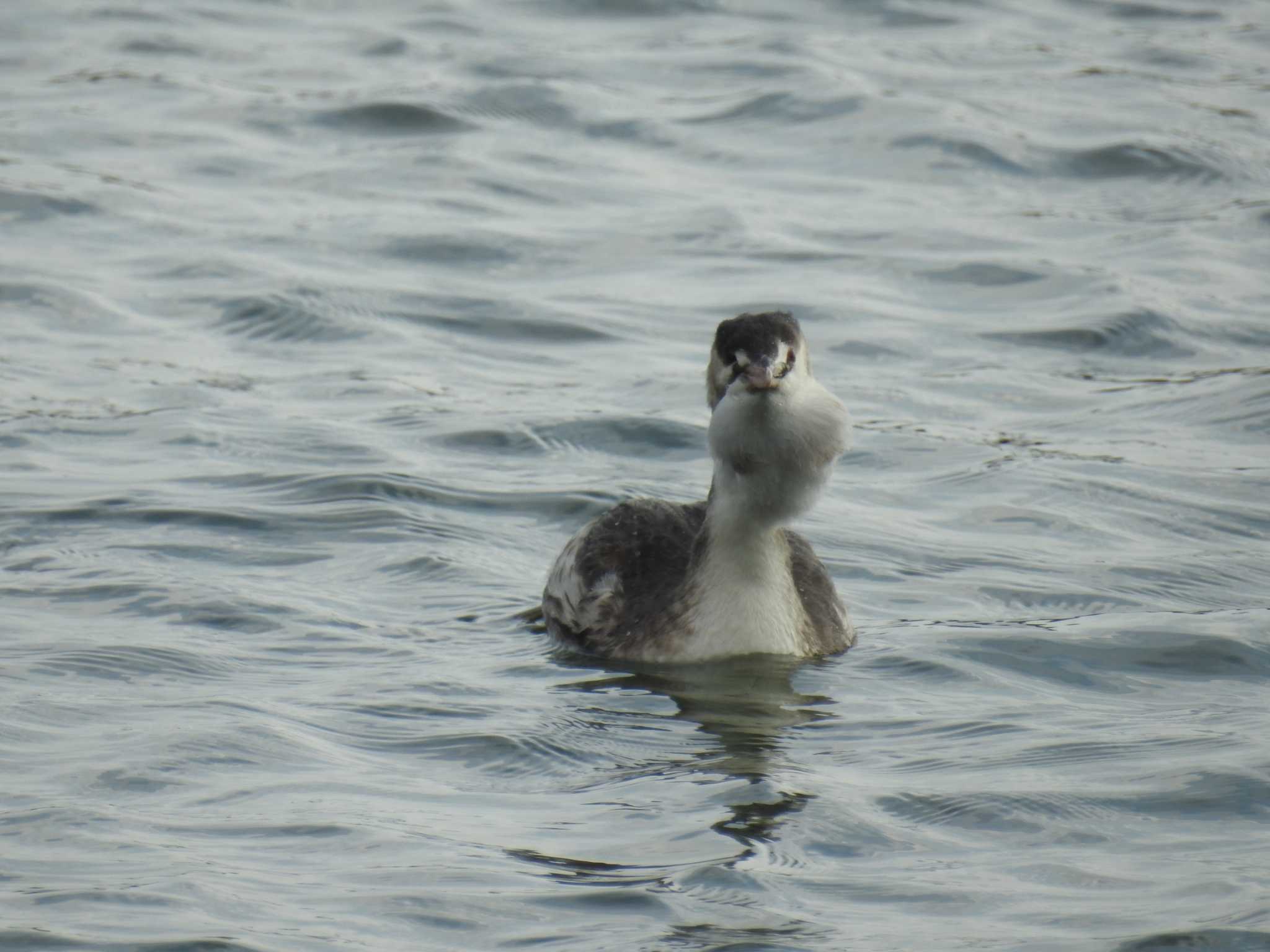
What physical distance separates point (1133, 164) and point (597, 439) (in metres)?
8.20

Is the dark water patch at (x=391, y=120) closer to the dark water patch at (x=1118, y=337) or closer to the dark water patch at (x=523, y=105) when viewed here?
the dark water patch at (x=523, y=105)

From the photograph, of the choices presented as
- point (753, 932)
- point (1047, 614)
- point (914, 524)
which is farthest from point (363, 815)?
point (914, 524)

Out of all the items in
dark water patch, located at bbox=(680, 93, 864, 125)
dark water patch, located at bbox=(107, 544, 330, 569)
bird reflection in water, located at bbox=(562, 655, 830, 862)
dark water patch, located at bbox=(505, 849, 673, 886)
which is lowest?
bird reflection in water, located at bbox=(562, 655, 830, 862)

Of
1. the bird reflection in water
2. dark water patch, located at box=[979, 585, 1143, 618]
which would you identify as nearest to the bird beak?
the bird reflection in water

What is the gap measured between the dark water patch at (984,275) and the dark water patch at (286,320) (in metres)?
4.48

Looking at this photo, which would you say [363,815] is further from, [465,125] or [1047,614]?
[465,125]

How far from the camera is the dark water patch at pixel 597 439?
12.9 meters

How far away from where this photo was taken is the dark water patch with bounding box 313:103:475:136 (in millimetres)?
20297

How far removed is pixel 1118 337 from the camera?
1520 cm

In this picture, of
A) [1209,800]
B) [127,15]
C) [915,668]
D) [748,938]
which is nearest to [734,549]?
[915,668]

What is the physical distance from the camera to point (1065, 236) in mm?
17641

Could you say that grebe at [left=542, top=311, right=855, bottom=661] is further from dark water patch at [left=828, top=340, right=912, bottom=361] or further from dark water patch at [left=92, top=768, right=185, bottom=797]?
dark water patch at [left=828, top=340, right=912, bottom=361]

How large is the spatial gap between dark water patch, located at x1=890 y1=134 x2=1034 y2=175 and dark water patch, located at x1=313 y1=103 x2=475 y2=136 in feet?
13.3

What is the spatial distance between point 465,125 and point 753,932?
48.6 feet
